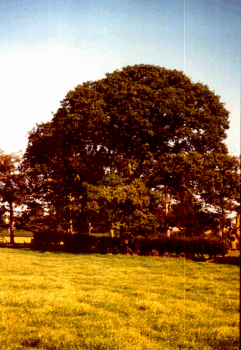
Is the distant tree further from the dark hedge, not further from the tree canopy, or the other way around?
the tree canopy

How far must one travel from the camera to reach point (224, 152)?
26.9 meters

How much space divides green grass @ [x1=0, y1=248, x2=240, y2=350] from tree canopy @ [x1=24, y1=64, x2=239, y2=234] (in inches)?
462

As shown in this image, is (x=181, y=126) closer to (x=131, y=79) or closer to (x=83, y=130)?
(x=131, y=79)

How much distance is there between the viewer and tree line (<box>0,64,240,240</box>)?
79.8 feet

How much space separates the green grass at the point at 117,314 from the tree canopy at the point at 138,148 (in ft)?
38.5

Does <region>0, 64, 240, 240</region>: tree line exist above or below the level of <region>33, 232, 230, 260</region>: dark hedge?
above

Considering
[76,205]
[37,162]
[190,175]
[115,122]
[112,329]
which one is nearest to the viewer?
[112,329]

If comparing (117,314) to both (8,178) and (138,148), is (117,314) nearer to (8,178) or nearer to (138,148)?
(138,148)

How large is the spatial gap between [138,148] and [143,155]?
3.57 feet

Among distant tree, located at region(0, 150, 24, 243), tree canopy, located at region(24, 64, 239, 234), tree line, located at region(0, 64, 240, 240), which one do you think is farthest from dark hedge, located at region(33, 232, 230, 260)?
distant tree, located at region(0, 150, 24, 243)

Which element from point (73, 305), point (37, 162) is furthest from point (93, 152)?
point (73, 305)

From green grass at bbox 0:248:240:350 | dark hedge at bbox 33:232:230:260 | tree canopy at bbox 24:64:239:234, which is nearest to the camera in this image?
green grass at bbox 0:248:240:350

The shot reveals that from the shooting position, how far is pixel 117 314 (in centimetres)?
810

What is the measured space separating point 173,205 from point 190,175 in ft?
13.0
